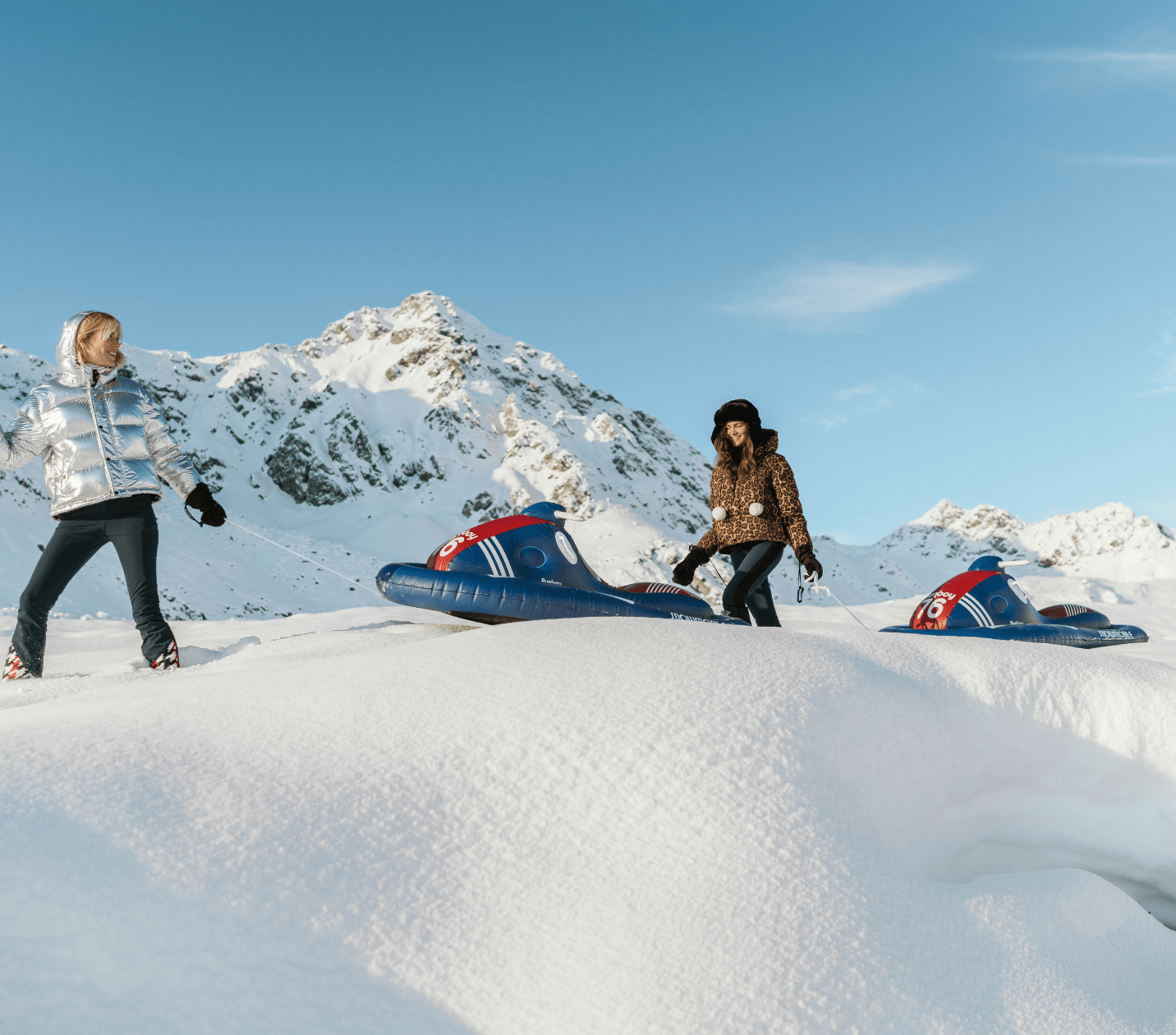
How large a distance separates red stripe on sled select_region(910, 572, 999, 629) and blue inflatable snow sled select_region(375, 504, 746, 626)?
1.57 m

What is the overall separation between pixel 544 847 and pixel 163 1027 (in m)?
0.65

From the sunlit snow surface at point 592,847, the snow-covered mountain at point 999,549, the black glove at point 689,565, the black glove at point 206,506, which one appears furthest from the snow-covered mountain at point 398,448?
the sunlit snow surface at point 592,847

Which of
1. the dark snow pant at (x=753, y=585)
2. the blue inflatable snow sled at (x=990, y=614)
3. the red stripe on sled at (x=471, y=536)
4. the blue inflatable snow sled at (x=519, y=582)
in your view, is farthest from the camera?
the blue inflatable snow sled at (x=990, y=614)

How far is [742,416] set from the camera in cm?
451

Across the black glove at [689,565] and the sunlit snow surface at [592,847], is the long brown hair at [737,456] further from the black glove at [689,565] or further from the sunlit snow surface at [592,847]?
the sunlit snow surface at [592,847]

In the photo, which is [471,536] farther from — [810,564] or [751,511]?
[810,564]

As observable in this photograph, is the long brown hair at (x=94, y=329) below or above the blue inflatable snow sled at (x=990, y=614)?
above

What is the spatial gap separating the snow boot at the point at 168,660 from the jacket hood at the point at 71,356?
1.19 meters

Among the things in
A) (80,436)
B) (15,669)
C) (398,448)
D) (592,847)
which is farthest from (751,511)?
(398,448)

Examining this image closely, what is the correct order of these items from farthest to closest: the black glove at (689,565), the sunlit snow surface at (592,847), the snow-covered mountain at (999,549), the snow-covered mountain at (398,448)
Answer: the snow-covered mountain at (999,549), the snow-covered mountain at (398,448), the black glove at (689,565), the sunlit snow surface at (592,847)

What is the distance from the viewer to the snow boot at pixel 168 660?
131 inches

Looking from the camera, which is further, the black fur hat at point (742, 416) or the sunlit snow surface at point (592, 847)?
the black fur hat at point (742, 416)

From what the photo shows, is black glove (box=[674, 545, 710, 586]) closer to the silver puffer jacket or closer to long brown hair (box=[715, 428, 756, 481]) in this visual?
long brown hair (box=[715, 428, 756, 481])

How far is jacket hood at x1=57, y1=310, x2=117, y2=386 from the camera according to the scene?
133 inches
